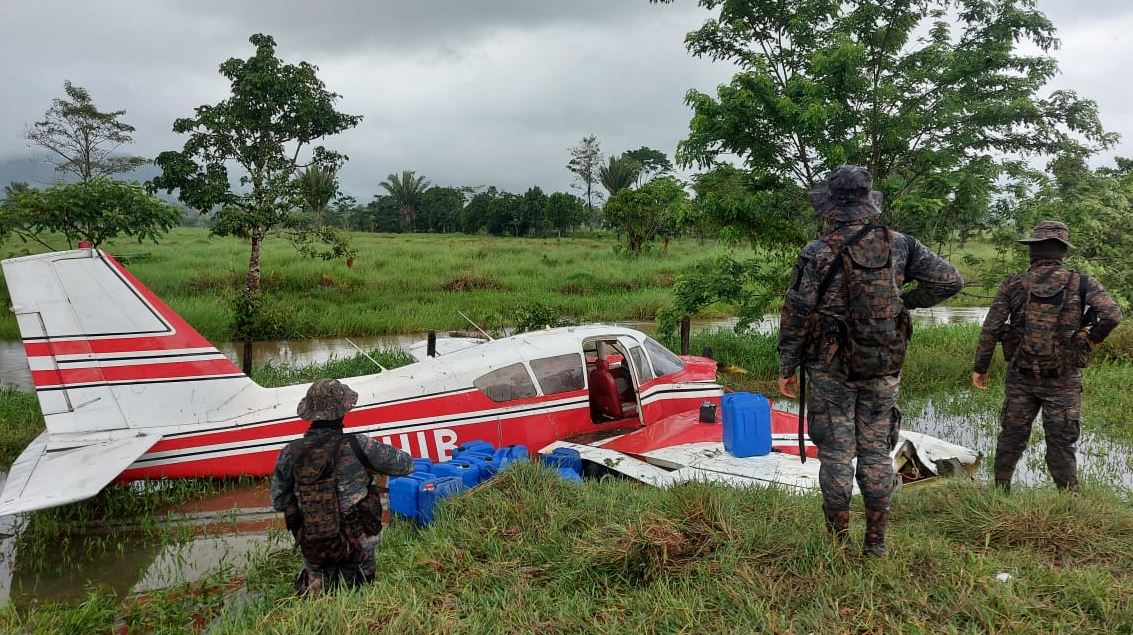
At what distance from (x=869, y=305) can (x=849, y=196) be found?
560 millimetres

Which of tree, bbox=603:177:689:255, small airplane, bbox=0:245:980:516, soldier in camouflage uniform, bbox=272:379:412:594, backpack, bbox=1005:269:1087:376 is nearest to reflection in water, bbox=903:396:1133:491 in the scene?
small airplane, bbox=0:245:980:516

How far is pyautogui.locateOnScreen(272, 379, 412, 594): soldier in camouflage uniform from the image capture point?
3.55 meters

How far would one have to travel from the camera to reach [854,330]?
320 centimetres

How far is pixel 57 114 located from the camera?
72.2 feet

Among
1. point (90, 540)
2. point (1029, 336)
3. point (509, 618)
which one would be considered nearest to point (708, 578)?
point (509, 618)

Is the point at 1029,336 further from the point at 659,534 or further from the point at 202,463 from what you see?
the point at 202,463

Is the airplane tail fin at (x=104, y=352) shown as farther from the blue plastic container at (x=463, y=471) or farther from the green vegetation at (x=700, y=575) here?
the blue plastic container at (x=463, y=471)

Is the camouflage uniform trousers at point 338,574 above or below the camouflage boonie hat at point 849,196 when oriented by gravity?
below

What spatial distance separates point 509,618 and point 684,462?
2796 millimetres

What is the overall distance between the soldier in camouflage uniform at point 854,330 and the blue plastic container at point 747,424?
205 centimetres

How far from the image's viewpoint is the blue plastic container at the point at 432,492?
4.83 m

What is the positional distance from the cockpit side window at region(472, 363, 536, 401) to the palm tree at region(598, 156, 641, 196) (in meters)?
44.6

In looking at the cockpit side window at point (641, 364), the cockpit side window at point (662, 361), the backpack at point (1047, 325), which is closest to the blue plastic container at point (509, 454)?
the cockpit side window at point (641, 364)

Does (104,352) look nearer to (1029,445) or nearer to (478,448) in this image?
(478,448)
